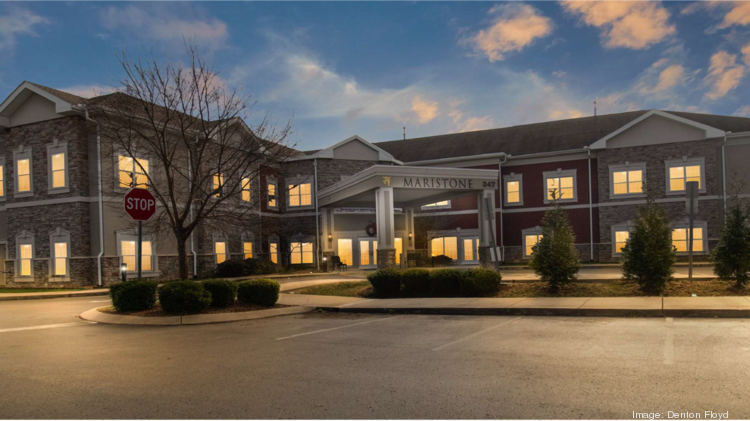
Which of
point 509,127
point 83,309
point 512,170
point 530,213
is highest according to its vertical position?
point 509,127

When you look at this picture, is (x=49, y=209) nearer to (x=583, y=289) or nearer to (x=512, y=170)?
(x=583, y=289)

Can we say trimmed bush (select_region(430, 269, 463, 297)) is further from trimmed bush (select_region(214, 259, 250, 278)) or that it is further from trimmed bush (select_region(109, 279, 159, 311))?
trimmed bush (select_region(214, 259, 250, 278))

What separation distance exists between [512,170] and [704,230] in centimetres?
1213

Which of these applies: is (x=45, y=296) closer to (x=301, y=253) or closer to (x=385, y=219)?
(x=385, y=219)

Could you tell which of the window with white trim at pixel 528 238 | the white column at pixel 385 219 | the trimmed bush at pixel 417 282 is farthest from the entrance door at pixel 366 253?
the trimmed bush at pixel 417 282

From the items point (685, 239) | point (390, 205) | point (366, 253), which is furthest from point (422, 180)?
point (685, 239)

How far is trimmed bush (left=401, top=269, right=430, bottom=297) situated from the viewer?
1630 cm

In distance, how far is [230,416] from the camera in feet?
16.5

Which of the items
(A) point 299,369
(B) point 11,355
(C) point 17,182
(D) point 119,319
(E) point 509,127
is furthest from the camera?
(E) point 509,127

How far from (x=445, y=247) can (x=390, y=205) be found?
55.0 feet

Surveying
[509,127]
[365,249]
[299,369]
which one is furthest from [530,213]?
[299,369]

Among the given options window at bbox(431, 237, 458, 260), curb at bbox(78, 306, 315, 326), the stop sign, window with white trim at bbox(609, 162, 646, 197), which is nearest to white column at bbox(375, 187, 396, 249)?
curb at bbox(78, 306, 315, 326)

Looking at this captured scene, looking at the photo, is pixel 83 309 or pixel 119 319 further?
pixel 83 309

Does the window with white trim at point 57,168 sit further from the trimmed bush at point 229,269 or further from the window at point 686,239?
the window at point 686,239
